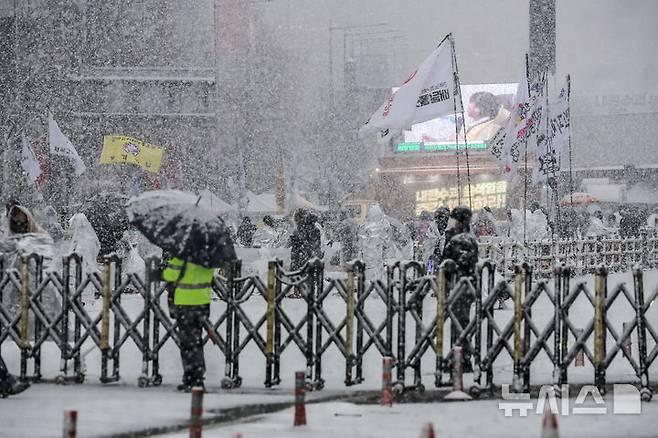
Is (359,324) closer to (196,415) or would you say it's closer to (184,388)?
(184,388)

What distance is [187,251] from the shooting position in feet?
28.5

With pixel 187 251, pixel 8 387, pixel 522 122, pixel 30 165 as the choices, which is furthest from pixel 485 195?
pixel 8 387

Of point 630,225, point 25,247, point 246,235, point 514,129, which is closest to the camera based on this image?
point 25,247

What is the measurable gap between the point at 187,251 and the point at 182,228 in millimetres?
217

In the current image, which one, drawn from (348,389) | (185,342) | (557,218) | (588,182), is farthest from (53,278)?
(588,182)

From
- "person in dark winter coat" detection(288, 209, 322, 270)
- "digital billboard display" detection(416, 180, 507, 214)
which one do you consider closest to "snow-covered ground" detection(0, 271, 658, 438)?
"person in dark winter coat" detection(288, 209, 322, 270)

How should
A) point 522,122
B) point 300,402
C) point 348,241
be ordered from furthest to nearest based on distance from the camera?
point 348,241 < point 522,122 < point 300,402

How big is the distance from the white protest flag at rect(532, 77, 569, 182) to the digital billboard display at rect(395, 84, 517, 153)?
40.2 m

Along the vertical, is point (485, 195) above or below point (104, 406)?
above

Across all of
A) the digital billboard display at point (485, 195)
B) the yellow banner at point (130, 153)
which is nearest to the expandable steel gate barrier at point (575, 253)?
the yellow banner at point (130, 153)

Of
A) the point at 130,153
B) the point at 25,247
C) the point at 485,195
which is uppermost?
the point at 485,195
